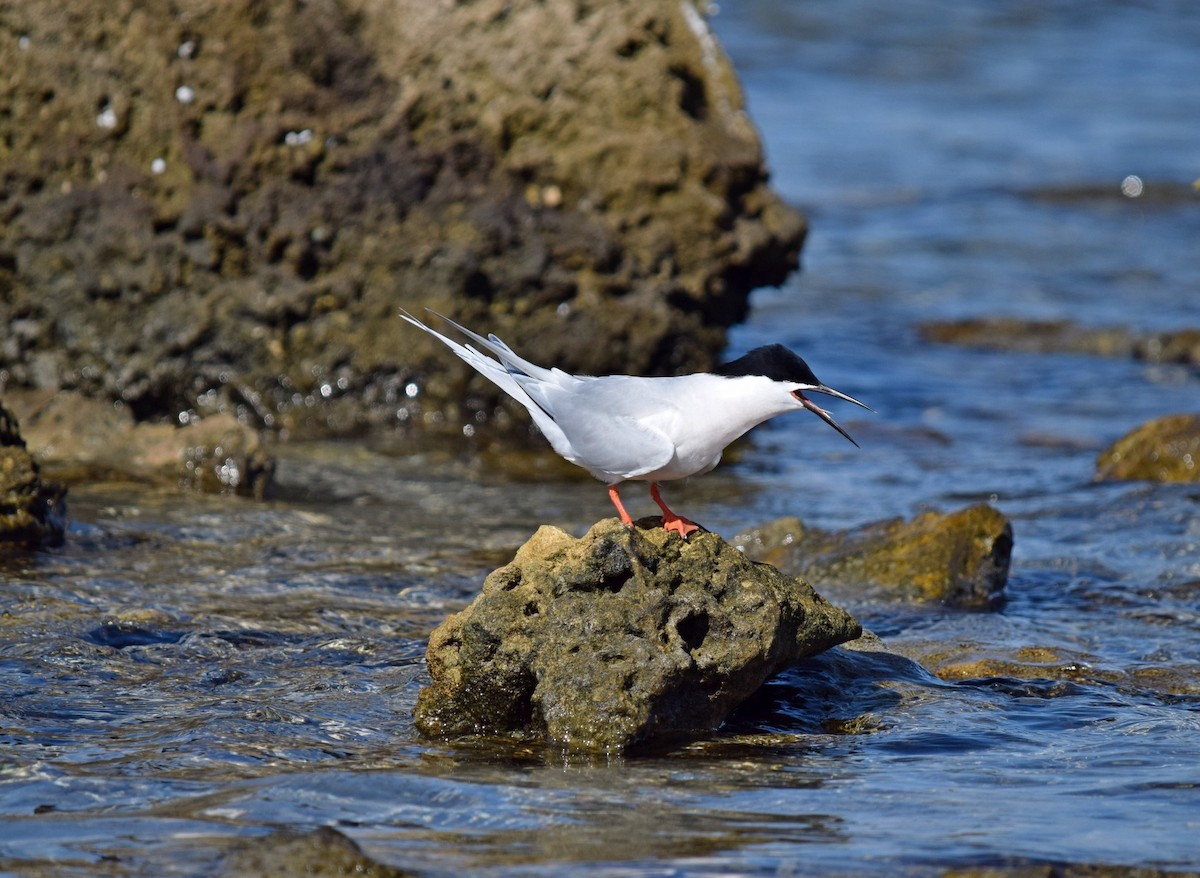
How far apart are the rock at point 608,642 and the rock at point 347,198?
14.3ft

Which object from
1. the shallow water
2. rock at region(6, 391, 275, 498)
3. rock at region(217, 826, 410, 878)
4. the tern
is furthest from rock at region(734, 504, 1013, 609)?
rock at region(217, 826, 410, 878)

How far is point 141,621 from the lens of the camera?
17.9 ft

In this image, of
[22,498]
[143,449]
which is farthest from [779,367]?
[143,449]

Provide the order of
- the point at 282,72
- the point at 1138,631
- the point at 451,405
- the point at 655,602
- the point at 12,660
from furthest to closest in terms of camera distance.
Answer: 1. the point at 451,405
2. the point at 282,72
3. the point at 1138,631
4. the point at 12,660
5. the point at 655,602

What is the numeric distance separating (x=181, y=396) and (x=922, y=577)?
4354mm

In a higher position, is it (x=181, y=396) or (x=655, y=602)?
(x=181, y=396)

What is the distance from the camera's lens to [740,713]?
4.78m

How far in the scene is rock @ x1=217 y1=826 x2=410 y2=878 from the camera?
3328 millimetres

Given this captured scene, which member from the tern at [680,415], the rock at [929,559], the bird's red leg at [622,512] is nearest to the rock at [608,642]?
the bird's red leg at [622,512]

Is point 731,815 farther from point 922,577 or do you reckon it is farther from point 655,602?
point 922,577

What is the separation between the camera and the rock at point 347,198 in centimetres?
834

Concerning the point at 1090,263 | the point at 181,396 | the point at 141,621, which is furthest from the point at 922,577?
the point at 1090,263

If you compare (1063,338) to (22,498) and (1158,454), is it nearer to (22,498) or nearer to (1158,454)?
(1158,454)

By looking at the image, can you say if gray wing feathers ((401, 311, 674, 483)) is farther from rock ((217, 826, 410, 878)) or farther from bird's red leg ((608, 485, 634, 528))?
rock ((217, 826, 410, 878))
